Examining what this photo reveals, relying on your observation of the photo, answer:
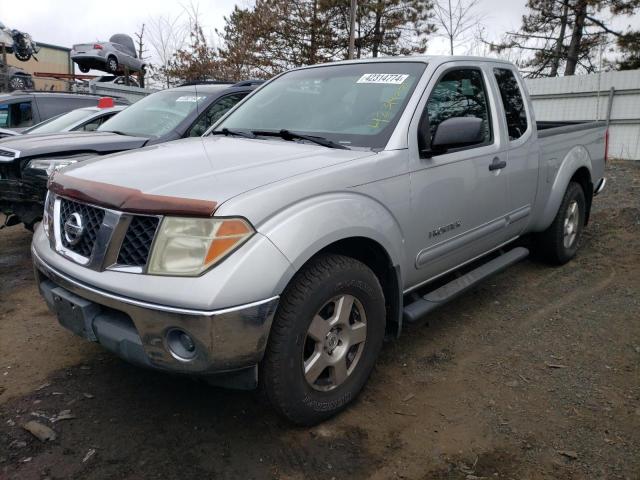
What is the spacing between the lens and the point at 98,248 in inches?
90.7

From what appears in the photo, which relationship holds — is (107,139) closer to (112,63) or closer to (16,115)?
(16,115)

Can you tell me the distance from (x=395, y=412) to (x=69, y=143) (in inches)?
160

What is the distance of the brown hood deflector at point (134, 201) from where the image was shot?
2148 millimetres

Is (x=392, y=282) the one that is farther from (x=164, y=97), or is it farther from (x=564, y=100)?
(x=564, y=100)

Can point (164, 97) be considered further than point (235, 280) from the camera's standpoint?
Yes

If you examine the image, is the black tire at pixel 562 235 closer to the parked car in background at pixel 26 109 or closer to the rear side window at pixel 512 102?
the rear side window at pixel 512 102

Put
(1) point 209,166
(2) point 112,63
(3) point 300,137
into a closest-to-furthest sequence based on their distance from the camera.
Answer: (1) point 209,166 < (3) point 300,137 < (2) point 112,63

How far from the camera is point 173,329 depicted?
213 centimetres

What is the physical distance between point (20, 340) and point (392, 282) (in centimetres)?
257

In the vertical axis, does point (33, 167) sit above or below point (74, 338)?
above

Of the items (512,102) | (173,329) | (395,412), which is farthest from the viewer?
(512,102)

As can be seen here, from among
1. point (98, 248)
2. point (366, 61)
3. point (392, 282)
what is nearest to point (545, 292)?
point (392, 282)

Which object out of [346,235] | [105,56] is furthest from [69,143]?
[105,56]

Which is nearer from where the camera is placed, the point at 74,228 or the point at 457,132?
the point at 74,228
